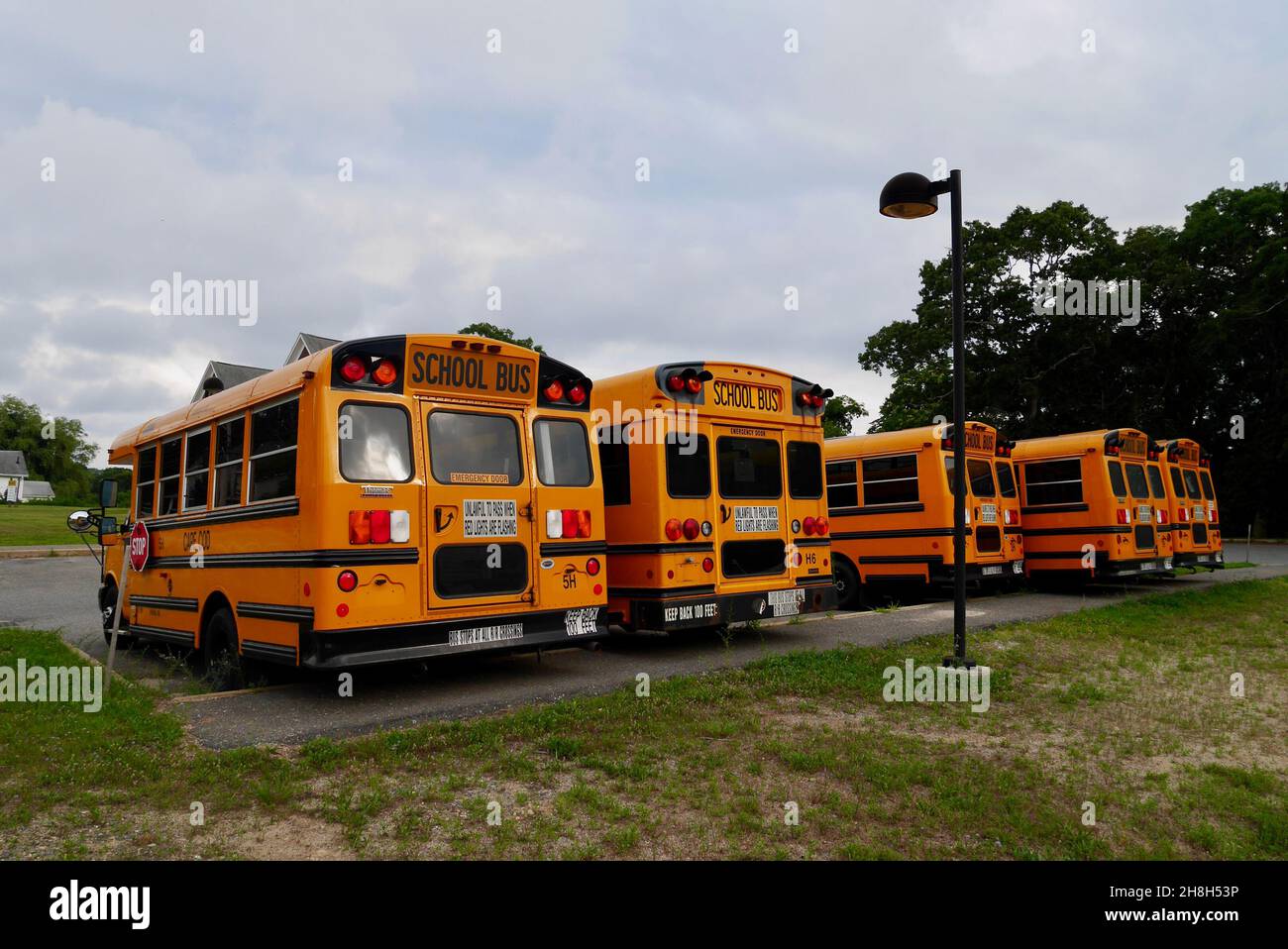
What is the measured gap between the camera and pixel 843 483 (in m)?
14.4

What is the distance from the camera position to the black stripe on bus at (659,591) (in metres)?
8.64

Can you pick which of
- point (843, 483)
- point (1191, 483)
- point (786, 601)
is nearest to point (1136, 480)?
point (1191, 483)

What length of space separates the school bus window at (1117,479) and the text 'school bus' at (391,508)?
34.2 feet

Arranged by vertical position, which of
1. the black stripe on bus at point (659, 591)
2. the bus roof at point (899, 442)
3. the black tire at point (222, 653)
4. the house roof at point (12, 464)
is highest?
the house roof at point (12, 464)

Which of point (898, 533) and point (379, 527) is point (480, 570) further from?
point (898, 533)

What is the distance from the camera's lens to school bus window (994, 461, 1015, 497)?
14.6 metres

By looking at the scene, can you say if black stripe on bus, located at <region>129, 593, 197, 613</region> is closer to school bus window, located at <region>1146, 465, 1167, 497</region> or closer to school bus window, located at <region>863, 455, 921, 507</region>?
school bus window, located at <region>863, 455, 921, 507</region>

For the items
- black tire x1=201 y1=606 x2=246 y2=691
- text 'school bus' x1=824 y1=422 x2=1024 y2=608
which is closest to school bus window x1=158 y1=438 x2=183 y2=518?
black tire x1=201 y1=606 x2=246 y2=691

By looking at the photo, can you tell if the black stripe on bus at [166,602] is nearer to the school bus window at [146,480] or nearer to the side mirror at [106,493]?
the school bus window at [146,480]

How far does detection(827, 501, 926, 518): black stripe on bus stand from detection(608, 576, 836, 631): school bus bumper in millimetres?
4030

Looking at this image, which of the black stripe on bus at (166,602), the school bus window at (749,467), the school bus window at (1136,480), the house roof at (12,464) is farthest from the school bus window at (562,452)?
the house roof at (12,464)

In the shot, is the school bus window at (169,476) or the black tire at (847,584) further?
the black tire at (847,584)

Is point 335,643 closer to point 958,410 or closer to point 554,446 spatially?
point 554,446

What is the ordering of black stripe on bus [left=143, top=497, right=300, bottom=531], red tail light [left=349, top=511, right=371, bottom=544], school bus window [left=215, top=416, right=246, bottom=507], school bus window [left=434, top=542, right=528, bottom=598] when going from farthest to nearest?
school bus window [left=215, top=416, right=246, bottom=507]
school bus window [left=434, top=542, right=528, bottom=598]
black stripe on bus [left=143, top=497, right=300, bottom=531]
red tail light [left=349, top=511, right=371, bottom=544]
